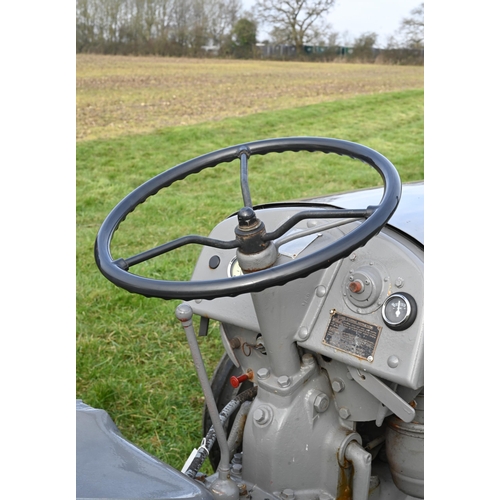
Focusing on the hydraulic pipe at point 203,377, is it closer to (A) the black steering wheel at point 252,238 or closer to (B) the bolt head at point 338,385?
(A) the black steering wheel at point 252,238

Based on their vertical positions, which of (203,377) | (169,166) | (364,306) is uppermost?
(169,166)

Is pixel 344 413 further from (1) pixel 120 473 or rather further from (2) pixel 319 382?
(1) pixel 120 473

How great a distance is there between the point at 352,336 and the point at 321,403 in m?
0.19

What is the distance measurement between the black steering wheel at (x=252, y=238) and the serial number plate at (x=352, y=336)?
268mm

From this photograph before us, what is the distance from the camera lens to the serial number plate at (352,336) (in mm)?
1289

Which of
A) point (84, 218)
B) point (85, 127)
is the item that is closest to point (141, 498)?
point (84, 218)

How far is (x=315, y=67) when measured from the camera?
1529cm

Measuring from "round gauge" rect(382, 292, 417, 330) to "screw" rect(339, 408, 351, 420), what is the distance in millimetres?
274

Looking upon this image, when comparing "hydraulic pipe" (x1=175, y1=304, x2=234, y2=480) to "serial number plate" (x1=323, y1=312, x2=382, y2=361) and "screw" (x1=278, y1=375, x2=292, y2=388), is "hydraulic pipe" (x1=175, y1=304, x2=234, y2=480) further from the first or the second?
"serial number plate" (x1=323, y1=312, x2=382, y2=361)

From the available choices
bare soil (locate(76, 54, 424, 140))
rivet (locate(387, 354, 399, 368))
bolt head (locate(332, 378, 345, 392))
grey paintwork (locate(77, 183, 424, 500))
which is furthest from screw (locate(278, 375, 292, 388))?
bare soil (locate(76, 54, 424, 140))

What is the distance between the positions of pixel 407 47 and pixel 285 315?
48.2 ft

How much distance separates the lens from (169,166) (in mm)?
7273

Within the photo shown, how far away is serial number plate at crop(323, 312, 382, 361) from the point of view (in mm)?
1289

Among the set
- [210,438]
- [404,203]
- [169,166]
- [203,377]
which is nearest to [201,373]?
[203,377]
